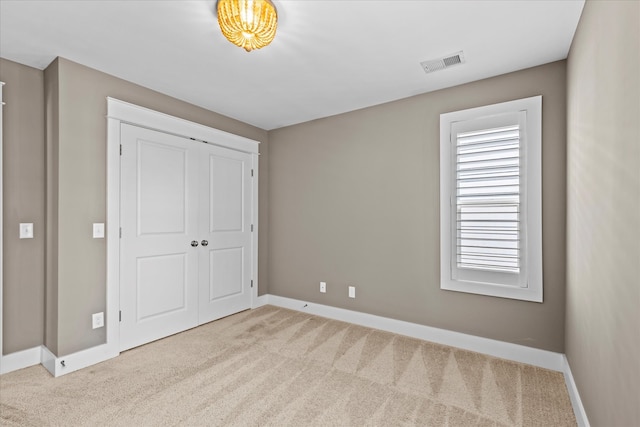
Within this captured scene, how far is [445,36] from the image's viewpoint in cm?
217

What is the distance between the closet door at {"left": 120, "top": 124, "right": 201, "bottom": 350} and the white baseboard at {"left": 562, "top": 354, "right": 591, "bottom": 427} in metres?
3.35

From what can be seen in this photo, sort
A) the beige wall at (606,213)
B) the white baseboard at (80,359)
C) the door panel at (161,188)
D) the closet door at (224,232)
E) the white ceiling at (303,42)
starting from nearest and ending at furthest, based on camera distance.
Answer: the beige wall at (606,213) < the white ceiling at (303,42) < the white baseboard at (80,359) < the door panel at (161,188) < the closet door at (224,232)

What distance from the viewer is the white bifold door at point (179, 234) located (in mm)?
2896

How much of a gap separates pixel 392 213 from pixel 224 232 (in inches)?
→ 80.4

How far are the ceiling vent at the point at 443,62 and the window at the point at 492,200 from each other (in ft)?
1.63

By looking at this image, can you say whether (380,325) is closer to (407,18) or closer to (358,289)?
(358,289)

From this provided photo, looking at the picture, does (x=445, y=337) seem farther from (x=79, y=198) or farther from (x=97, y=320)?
(x=79, y=198)

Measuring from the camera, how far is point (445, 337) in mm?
2959

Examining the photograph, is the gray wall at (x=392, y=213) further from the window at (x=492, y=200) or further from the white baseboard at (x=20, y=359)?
the white baseboard at (x=20, y=359)

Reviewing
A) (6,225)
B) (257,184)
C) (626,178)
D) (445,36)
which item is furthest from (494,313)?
(6,225)

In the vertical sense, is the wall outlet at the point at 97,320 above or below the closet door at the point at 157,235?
below

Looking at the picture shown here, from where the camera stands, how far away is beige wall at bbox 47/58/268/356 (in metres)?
2.46

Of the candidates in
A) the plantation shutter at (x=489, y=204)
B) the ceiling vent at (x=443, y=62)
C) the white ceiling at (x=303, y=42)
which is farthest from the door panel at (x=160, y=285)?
the ceiling vent at (x=443, y=62)

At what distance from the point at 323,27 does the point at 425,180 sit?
1.73 m
